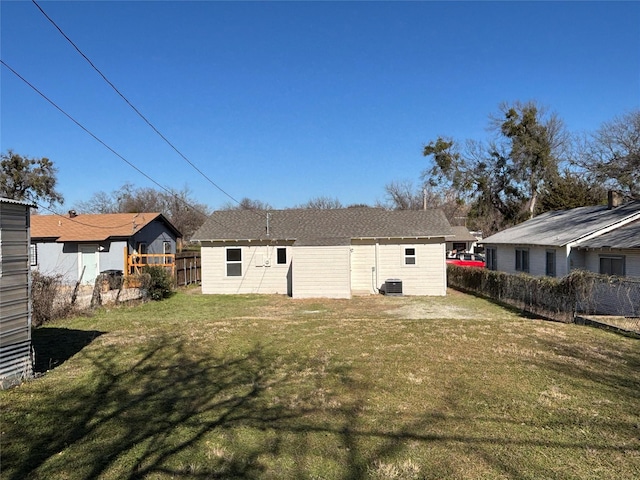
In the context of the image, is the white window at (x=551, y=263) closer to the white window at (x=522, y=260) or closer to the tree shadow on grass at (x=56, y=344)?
the white window at (x=522, y=260)

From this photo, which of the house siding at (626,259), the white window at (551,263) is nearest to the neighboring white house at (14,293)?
the house siding at (626,259)

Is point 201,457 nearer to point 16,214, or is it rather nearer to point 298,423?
point 298,423

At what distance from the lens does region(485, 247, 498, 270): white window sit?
80.5ft

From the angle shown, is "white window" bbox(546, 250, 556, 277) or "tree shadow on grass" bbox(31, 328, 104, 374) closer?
"tree shadow on grass" bbox(31, 328, 104, 374)

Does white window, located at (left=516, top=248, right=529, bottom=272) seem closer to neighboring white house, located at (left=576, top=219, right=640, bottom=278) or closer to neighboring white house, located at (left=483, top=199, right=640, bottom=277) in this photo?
neighboring white house, located at (left=483, top=199, right=640, bottom=277)

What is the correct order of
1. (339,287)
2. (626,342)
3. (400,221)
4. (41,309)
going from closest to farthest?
(626,342)
(41,309)
(339,287)
(400,221)

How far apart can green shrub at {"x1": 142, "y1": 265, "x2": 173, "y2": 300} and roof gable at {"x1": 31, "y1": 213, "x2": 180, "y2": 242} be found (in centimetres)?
775

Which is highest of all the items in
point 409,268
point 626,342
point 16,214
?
point 16,214

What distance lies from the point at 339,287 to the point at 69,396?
12.2 metres

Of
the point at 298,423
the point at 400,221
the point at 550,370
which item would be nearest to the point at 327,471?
the point at 298,423

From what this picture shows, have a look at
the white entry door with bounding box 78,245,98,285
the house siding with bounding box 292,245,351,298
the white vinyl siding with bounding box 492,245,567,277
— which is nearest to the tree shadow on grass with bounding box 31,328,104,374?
the house siding with bounding box 292,245,351,298

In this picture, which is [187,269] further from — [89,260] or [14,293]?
[14,293]

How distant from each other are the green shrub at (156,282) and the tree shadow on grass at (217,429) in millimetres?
9436

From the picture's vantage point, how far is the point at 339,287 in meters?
16.9
